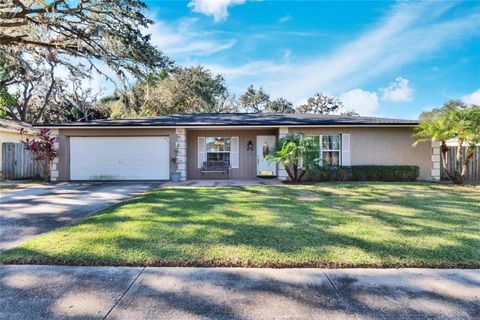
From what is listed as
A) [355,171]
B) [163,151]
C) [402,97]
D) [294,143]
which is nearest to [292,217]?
[294,143]

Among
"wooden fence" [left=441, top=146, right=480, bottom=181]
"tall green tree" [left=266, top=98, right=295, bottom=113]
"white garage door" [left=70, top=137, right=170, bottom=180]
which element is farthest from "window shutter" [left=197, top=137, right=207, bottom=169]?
"tall green tree" [left=266, top=98, right=295, bottom=113]

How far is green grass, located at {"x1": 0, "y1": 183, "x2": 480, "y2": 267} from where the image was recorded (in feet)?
10.7

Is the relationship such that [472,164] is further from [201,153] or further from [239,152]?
→ [201,153]

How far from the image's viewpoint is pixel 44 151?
11.5m

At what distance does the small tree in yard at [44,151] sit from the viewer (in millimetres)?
11461

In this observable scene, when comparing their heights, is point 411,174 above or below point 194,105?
below

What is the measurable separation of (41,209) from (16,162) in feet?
31.2

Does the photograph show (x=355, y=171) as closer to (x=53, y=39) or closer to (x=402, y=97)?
(x=53, y=39)

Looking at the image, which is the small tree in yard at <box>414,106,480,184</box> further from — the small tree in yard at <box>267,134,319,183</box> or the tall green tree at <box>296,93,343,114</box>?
the tall green tree at <box>296,93,343,114</box>

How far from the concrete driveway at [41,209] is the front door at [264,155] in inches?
249

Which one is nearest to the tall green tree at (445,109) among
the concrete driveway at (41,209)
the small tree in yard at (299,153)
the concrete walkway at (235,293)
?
the small tree in yard at (299,153)

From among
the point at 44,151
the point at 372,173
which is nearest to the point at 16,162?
the point at 44,151

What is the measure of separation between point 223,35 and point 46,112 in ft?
72.5

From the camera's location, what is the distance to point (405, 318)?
7.13ft
